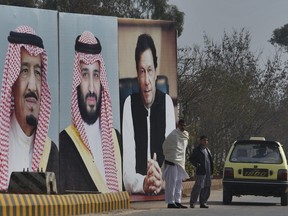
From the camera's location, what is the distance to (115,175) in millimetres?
26031

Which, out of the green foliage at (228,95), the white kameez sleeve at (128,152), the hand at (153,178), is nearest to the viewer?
the white kameez sleeve at (128,152)

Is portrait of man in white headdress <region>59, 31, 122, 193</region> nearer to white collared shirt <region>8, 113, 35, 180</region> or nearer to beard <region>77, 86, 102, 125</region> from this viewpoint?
beard <region>77, 86, 102, 125</region>

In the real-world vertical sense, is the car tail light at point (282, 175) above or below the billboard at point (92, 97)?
below

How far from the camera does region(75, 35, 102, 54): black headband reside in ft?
82.0

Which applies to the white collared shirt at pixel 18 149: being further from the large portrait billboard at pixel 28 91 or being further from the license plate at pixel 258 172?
the license plate at pixel 258 172

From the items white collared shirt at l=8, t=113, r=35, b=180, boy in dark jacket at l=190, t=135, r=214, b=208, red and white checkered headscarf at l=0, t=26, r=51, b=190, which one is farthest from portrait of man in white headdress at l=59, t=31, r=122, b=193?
boy in dark jacket at l=190, t=135, r=214, b=208

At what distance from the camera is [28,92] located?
23516mm

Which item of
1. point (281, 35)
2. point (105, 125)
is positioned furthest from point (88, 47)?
point (281, 35)

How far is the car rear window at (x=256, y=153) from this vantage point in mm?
27047

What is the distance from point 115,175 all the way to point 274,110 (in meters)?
38.3

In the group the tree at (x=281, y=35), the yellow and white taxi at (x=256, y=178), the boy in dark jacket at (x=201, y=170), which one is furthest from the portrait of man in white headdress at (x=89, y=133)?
the tree at (x=281, y=35)

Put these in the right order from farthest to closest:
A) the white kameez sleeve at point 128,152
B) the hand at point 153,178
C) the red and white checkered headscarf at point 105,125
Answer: the hand at point 153,178, the white kameez sleeve at point 128,152, the red and white checkered headscarf at point 105,125

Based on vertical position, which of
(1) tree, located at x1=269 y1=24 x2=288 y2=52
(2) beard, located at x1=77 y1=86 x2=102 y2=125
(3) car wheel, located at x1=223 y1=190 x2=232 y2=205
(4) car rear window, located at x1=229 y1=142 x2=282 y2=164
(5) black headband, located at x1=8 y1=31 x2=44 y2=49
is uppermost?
(1) tree, located at x1=269 y1=24 x2=288 y2=52

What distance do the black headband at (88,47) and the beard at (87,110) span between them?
0.90 meters
